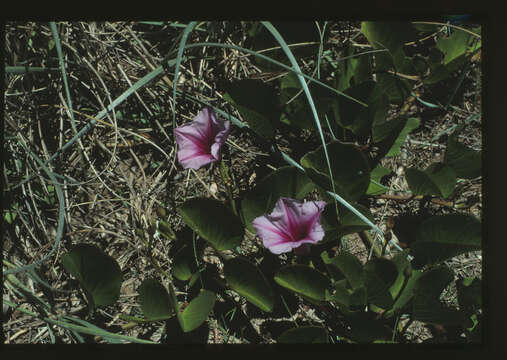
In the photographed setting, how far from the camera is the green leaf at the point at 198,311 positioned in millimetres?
795

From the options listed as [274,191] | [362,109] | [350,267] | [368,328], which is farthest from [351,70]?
[368,328]

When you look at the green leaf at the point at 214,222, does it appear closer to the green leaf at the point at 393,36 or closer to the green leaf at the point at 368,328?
the green leaf at the point at 368,328

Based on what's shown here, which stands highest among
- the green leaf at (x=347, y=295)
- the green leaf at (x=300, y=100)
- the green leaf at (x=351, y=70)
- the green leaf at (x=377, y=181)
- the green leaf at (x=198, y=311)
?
the green leaf at (x=351, y=70)

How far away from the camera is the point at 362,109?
Result: 0.90 metres

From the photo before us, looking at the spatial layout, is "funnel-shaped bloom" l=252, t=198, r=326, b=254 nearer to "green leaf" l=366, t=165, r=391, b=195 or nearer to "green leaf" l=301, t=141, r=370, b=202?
"green leaf" l=301, t=141, r=370, b=202

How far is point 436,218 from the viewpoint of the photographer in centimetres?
81

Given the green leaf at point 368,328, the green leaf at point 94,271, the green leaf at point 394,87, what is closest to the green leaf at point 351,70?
the green leaf at point 394,87

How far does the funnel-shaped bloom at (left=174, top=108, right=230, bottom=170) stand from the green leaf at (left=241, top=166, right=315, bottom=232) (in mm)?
110

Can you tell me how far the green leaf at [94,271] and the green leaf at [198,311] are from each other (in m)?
0.16

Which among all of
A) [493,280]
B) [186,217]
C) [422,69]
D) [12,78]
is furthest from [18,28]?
[493,280]

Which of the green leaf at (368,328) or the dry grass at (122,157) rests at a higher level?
the dry grass at (122,157)

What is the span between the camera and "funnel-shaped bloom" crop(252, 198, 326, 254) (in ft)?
2.53

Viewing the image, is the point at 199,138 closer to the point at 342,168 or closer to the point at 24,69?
the point at 342,168

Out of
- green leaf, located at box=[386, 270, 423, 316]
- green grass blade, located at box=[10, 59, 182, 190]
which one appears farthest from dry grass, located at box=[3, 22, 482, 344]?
green leaf, located at box=[386, 270, 423, 316]
